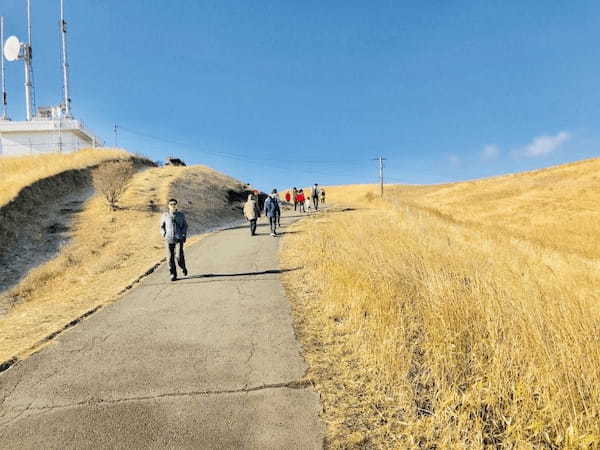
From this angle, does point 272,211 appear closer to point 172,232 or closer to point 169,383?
point 172,232

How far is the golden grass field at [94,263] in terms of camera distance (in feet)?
24.2

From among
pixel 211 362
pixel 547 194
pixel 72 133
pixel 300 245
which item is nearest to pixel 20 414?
pixel 211 362

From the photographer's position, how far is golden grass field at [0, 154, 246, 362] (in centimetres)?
737

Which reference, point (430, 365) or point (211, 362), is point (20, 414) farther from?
point (430, 365)

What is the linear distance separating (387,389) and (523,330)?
5.63ft

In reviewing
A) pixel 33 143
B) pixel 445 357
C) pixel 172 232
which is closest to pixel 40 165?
pixel 33 143

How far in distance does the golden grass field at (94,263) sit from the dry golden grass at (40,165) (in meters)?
4.10

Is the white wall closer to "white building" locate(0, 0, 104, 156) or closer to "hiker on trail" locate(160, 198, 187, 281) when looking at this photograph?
"white building" locate(0, 0, 104, 156)

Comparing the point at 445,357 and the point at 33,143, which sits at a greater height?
the point at 33,143

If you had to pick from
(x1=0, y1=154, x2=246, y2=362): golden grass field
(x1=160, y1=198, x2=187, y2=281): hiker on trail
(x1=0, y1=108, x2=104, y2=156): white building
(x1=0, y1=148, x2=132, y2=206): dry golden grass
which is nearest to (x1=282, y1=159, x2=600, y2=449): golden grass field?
(x1=160, y1=198, x2=187, y2=281): hiker on trail

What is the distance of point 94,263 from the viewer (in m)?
15.1

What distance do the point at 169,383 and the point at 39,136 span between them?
156 feet

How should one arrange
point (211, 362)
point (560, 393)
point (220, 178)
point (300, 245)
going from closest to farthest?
point (560, 393) → point (211, 362) → point (300, 245) → point (220, 178)

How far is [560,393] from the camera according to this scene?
10.4 ft
